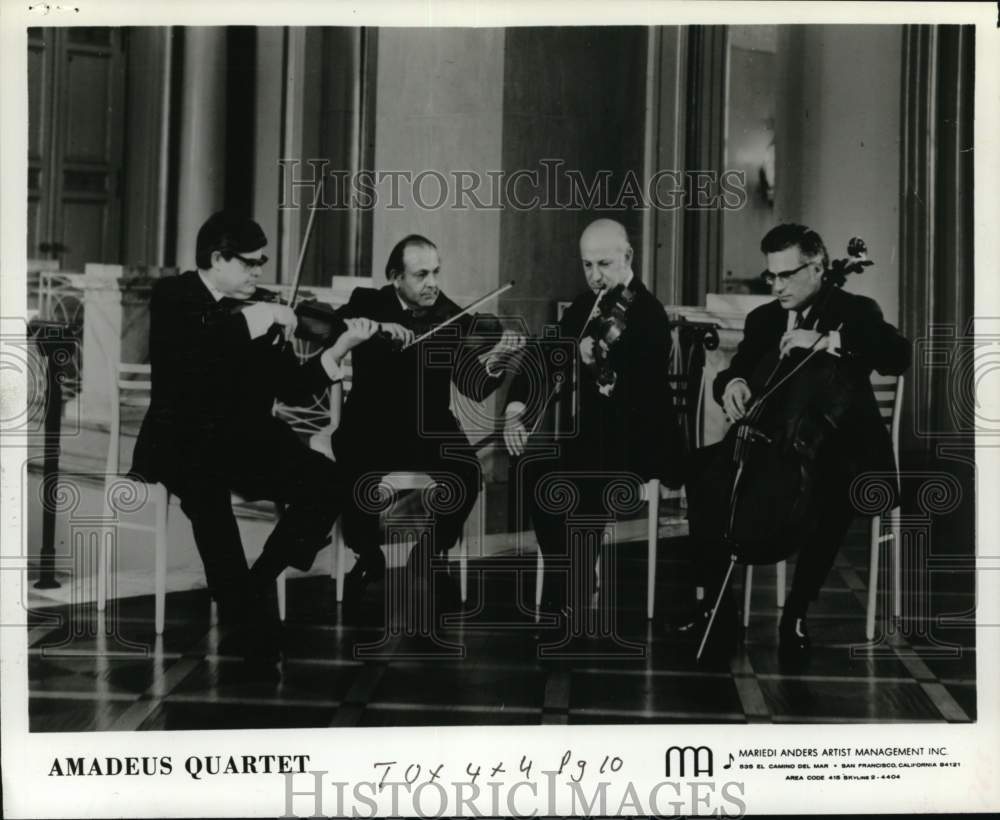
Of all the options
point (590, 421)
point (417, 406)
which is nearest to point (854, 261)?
point (590, 421)

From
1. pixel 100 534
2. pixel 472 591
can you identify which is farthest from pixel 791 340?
pixel 100 534

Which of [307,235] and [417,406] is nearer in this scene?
[307,235]

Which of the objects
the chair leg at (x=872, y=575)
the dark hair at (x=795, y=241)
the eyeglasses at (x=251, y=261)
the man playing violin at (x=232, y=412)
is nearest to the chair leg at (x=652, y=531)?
the chair leg at (x=872, y=575)

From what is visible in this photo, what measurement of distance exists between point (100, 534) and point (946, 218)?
2.68 metres

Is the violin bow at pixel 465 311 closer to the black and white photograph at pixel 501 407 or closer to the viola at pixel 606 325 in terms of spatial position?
the black and white photograph at pixel 501 407

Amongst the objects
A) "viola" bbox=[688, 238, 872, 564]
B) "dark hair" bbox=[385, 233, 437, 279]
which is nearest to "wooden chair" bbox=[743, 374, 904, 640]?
"viola" bbox=[688, 238, 872, 564]

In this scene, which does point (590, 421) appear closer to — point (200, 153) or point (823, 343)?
point (823, 343)

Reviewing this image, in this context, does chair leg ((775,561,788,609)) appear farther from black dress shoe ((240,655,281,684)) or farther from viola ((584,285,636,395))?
black dress shoe ((240,655,281,684))

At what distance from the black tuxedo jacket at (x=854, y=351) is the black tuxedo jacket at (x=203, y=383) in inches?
54.3

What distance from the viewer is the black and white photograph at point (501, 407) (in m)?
4.00

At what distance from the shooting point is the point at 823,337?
4.13 metres

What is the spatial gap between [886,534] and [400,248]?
1691 millimetres

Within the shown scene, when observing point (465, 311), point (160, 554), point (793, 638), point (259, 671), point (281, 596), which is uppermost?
point (465, 311)

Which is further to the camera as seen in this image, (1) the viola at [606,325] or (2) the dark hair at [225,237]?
(1) the viola at [606,325]
